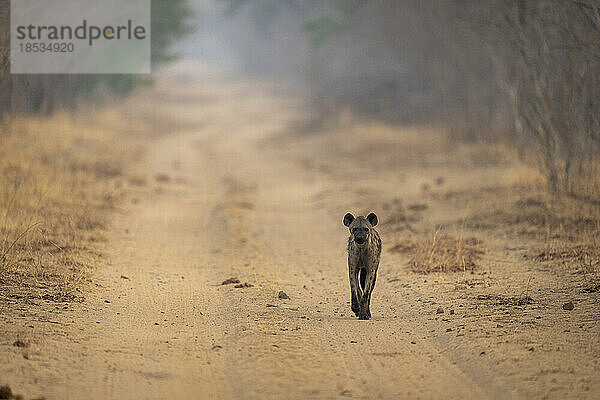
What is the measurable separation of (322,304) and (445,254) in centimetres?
264

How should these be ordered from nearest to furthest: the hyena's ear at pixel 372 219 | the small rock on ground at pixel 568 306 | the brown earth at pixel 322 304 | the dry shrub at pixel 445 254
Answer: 1. the brown earth at pixel 322 304
2. the small rock on ground at pixel 568 306
3. the hyena's ear at pixel 372 219
4. the dry shrub at pixel 445 254

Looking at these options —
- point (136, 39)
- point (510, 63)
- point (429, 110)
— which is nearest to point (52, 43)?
point (136, 39)

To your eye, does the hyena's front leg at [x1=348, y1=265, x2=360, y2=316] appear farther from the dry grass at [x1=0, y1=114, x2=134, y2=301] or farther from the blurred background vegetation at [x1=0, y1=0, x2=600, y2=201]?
the blurred background vegetation at [x1=0, y1=0, x2=600, y2=201]

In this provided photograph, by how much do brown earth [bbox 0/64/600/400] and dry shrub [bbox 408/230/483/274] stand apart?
4 centimetres

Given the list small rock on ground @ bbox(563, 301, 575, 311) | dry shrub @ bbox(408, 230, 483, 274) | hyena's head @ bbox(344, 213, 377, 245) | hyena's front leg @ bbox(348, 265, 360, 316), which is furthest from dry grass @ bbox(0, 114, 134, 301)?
small rock on ground @ bbox(563, 301, 575, 311)

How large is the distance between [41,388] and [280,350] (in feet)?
6.52

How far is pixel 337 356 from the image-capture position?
6.49m

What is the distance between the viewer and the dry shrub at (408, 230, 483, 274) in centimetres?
985

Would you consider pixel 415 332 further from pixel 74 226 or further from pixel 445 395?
pixel 74 226

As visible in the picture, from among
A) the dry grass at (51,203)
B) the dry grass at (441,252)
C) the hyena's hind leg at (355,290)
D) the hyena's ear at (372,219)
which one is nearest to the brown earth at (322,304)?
the dry grass at (441,252)

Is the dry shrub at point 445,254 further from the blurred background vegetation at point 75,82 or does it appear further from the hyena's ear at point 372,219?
the blurred background vegetation at point 75,82

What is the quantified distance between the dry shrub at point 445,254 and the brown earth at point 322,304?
4 cm

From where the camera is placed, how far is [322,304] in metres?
8.39

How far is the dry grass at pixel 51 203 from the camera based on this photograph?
891cm
